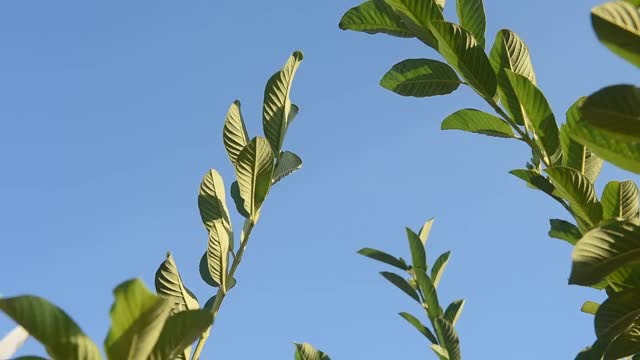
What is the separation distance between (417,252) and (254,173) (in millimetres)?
1408

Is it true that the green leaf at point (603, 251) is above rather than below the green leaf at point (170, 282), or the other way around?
below

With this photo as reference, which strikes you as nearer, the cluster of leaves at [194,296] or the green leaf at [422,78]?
the cluster of leaves at [194,296]

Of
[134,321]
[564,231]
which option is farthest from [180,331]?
[564,231]

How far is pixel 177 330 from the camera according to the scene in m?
0.89

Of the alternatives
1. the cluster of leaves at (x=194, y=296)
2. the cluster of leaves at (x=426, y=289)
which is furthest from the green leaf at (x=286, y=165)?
the cluster of leaves at (x=426, y=289)

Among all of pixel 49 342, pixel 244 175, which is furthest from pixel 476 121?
pixel 49 342

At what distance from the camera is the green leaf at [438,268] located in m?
2.71

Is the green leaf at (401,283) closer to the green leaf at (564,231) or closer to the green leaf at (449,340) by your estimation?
the green leaf at (449,340)

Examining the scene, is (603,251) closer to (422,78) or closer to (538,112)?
(538,112)

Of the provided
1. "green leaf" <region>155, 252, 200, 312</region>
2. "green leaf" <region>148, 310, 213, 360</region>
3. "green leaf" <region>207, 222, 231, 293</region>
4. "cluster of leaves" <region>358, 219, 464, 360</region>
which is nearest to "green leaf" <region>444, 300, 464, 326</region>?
"cluster of leaves" <region>358, 219, 464, 360</region>

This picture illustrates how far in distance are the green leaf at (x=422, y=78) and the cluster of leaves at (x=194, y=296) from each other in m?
0.36

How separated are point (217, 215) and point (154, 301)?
68 centimetres

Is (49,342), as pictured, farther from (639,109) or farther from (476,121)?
(476,121)

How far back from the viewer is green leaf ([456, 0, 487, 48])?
5.74 ft
